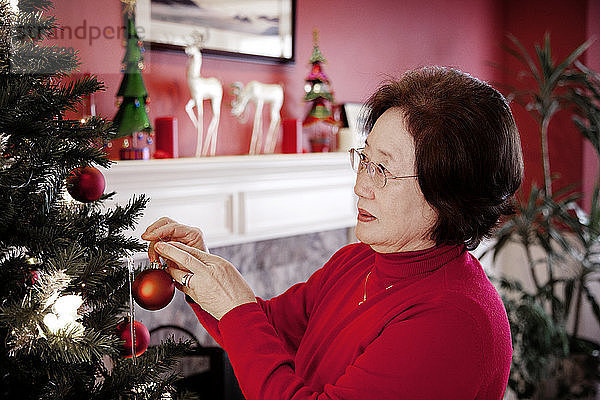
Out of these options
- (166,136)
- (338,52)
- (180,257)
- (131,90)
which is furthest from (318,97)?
(180,257)

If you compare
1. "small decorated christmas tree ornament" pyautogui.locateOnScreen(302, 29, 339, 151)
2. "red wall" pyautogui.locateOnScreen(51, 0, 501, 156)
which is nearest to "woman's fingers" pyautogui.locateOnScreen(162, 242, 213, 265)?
"red wall" pyautogui.locateOnScreen(51, 0, 501, 156)

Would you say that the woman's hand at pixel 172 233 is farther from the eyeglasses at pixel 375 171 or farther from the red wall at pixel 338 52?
the red wall at pixel 338 52

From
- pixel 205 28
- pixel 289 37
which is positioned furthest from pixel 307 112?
pixel 205 28

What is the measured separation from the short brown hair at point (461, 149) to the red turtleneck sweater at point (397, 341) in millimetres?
87

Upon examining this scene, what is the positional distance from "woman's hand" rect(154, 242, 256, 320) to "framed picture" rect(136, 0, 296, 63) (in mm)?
1435

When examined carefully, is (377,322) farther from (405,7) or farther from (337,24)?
(405,7)

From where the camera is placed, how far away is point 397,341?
100 cm

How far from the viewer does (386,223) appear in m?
1.13

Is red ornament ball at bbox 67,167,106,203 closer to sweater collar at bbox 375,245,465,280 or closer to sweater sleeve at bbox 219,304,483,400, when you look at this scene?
sweater sleeve at bbox 219,304,483,400

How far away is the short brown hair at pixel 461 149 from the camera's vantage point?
3.44 feet

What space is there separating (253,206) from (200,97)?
49 centimetres

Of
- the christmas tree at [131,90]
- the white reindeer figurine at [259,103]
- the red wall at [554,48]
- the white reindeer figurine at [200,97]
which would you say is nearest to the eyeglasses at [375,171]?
the christmas tree at [131,90]

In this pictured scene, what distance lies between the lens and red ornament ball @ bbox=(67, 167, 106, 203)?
1048 mm

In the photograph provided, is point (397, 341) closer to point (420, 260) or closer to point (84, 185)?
point (420, 260)
